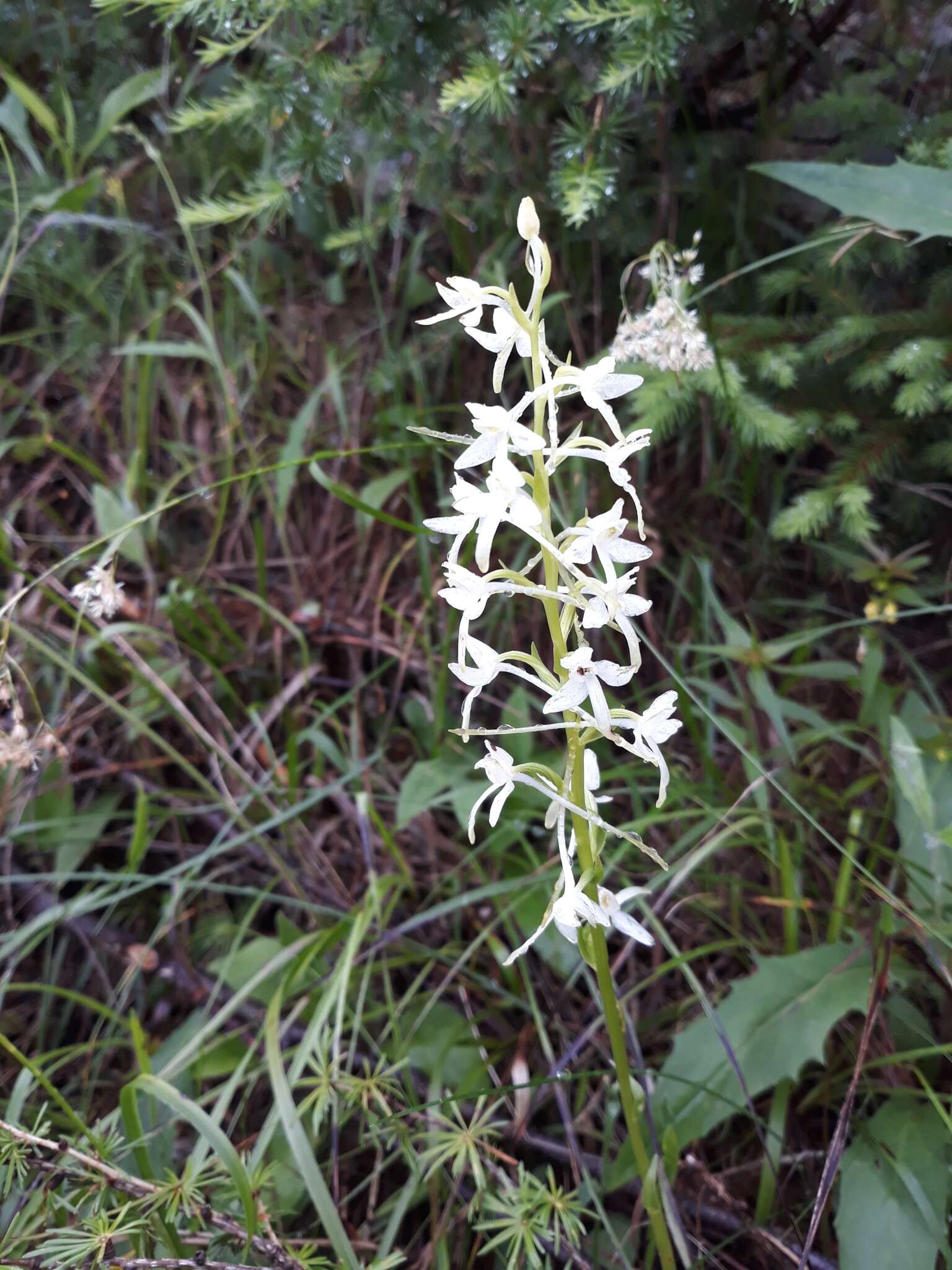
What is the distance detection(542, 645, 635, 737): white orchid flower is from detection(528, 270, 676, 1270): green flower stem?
0.03 m

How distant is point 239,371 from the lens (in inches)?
102

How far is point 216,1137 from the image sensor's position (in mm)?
1259

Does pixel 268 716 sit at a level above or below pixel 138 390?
below

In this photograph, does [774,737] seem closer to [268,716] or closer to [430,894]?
[430,894]

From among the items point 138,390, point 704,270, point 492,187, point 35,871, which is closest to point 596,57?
point 492,187

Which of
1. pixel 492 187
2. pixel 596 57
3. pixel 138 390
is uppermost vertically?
pixel 596 57

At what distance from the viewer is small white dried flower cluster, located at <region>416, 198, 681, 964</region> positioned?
2.90 ft

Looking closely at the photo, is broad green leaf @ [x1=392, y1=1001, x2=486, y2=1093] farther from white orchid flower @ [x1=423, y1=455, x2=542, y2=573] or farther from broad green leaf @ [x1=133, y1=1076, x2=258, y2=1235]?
white orchid flower @ [x1=423, y1=455, x2=542, y2=573]

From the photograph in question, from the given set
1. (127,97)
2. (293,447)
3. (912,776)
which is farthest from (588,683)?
(127,97)

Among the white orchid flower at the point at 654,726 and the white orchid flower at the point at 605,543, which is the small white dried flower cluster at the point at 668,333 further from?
the white orchid flower at the point at 654,726

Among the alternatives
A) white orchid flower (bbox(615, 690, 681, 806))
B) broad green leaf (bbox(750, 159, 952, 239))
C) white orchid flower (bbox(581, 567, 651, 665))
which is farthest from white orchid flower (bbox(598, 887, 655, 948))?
broad green leaf (bbox(750, 159, 952, 239))

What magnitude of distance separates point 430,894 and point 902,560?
4.08ft

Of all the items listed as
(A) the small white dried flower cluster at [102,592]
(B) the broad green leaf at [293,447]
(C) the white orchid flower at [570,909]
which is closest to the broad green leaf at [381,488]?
(B) the broad green leaf at [293,447]

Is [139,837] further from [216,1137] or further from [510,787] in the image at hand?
[510,787]
